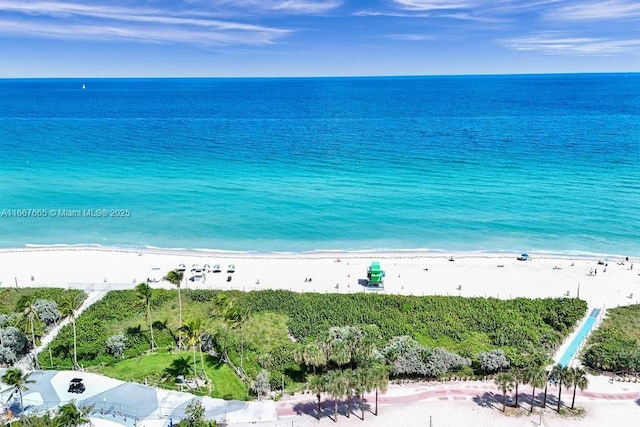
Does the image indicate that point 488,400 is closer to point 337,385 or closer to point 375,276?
point 337,385

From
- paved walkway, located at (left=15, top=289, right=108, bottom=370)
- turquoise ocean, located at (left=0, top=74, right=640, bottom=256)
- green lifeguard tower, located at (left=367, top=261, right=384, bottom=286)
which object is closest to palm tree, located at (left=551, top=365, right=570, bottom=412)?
green lifeguard tower, located at (left=367, top=261, right=384, bottom=286)

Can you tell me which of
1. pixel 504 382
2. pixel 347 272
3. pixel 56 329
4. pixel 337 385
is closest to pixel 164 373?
pixel 56 329

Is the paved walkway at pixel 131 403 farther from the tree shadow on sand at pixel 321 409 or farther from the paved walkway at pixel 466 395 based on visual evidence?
the paved walkway at pixel 466 395

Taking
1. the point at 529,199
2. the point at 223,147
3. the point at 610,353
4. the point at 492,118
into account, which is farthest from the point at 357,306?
the point at 492,118

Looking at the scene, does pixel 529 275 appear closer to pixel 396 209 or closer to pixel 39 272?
pixel 396 209

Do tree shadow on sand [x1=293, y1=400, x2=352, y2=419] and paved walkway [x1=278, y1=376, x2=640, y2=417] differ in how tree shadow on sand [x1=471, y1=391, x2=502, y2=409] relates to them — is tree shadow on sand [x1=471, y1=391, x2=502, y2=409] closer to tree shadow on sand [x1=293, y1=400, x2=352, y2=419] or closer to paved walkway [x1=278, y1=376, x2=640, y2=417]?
paved walkway [x1=278, y1=376, x2=640, y2=417]
